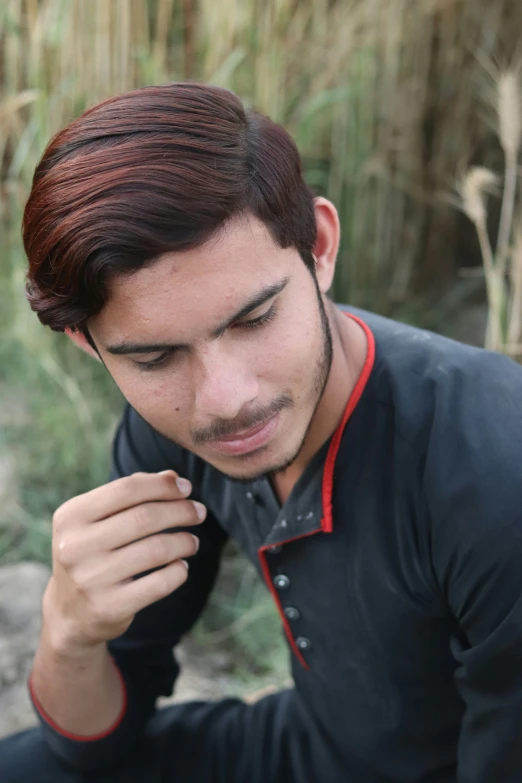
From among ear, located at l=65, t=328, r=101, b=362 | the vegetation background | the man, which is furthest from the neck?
the vegetation background


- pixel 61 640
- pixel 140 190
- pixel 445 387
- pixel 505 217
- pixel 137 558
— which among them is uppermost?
pixel 140 190

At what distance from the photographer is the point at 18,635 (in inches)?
110

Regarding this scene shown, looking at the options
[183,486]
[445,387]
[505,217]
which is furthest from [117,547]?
[505,217]

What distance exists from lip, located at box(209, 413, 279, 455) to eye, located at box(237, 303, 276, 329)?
5.7 inches

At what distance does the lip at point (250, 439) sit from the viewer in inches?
50.8

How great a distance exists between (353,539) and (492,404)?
1.08 feet

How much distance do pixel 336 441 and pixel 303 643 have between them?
0.43m

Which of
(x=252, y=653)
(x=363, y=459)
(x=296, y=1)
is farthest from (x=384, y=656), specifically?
(x=296, y=1)

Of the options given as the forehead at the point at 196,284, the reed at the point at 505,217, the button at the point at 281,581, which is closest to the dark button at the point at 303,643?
the button at the point at 281,581

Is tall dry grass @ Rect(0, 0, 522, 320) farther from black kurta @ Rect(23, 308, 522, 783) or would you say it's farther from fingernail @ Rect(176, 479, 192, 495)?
fingernail @ Rect(176, 479, 192, 495)

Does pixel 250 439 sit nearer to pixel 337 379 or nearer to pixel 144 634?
pixel 337 379

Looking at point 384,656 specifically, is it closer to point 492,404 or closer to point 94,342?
point 492,404

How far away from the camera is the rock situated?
259 cm

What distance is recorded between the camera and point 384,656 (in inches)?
57.7
